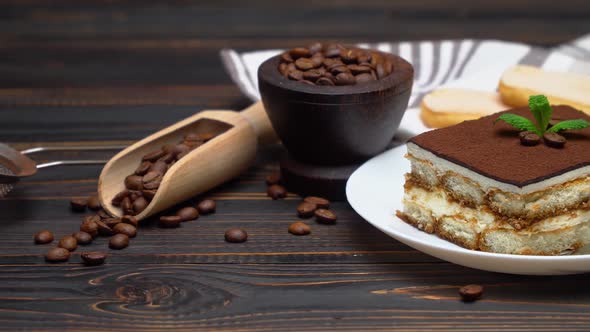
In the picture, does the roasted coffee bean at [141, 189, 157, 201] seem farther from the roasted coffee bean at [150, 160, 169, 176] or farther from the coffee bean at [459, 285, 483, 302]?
the coffee bean at [459, 285, 483, 302]

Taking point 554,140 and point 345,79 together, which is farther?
point 345,79

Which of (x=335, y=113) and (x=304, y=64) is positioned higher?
(x=304, y=64)

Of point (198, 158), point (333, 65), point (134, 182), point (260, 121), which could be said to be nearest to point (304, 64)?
point (333, 65)

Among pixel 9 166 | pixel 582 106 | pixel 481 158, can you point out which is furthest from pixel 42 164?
pixel 582 106

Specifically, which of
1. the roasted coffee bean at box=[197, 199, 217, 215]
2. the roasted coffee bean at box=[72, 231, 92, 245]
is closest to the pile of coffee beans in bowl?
the roasted coffee bean at box=[197, 199, 217, 215]

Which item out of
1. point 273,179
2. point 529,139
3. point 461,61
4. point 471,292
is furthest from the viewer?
point 461,61

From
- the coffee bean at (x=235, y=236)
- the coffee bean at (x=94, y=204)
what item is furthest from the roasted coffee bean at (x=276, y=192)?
the coffee bean at (x=94, y=204)

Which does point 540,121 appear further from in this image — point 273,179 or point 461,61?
point 461,61

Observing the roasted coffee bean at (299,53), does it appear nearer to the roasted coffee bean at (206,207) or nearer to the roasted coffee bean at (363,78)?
the roasted coffee bean at (363,78)
